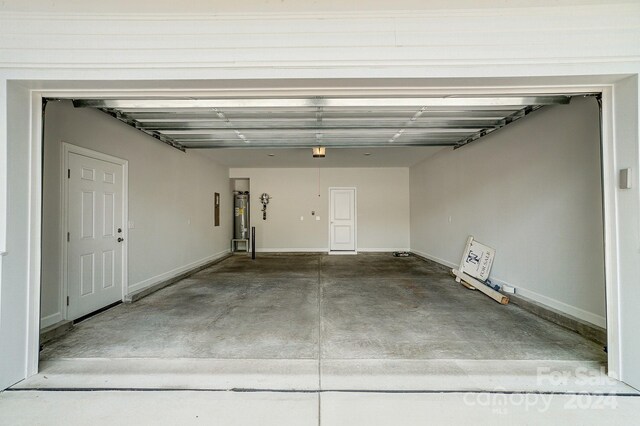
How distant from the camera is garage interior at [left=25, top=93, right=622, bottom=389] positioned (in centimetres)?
248

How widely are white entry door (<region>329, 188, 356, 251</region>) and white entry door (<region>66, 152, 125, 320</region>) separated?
5712 millimetres

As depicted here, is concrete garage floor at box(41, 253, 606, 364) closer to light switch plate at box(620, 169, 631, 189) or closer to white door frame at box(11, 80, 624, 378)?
white door frame at box(11, 80, 624, 378)

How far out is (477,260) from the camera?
4.83 metres

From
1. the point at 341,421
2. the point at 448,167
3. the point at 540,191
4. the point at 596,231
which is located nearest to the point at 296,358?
the point at 341,421

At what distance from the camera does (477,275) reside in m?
4.76

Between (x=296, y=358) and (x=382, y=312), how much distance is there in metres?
1.51

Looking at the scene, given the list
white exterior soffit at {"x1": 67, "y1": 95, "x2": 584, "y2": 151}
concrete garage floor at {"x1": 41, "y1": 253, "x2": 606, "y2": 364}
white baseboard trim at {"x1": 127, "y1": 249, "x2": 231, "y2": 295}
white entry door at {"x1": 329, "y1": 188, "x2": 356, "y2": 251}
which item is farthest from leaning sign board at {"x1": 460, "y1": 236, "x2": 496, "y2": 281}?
white baseboard trim at {"x1": 127, "y1": 249, "x2": 231, "y2": 295}

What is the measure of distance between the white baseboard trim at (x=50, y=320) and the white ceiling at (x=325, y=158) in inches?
159

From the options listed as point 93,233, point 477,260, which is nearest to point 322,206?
point 477,260

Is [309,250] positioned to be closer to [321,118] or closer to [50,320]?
[321,118]

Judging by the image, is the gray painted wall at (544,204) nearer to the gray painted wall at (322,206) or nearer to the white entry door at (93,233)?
the gray painted wall at (322,206)

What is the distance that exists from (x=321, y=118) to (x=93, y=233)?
3.20 metres

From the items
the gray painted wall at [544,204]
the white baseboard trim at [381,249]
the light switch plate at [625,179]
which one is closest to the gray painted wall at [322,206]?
the white baseboard trim at [381,249]

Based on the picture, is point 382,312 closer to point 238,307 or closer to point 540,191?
point 238,307
